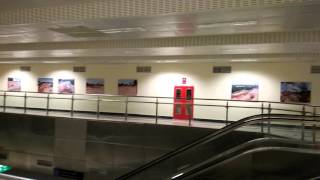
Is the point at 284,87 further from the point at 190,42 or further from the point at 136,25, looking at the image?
the point at 136,25

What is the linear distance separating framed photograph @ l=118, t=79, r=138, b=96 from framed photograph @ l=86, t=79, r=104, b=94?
1.05 m

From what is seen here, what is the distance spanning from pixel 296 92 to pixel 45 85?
1270 cm

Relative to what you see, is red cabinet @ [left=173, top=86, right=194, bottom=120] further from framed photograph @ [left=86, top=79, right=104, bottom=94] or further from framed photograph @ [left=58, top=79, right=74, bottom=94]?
framed photograph @ [left=58, top=79, right=74, bottom=94]

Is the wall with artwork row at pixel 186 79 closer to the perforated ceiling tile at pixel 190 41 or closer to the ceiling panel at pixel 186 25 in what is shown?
the perforated ceiling tile at pixel 190 41

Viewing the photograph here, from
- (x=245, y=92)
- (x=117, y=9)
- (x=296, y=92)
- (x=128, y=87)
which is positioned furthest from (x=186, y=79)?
(x=117, y=9)

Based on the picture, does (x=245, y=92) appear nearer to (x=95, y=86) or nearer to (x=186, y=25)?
(x=186, y=25)

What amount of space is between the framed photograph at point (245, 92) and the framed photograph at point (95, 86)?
660cm

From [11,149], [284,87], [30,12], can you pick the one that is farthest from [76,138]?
[284,87]

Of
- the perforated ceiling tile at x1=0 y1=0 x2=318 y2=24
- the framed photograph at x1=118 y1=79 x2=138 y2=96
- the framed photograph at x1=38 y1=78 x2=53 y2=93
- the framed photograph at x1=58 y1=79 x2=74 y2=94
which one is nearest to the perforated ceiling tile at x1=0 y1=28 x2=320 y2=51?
the perforated ceiling tile at x1=0 y1=0 x2=318 y2=24

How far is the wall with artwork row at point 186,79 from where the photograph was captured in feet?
38.4

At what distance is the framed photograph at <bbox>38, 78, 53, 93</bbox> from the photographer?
1628 centimetres

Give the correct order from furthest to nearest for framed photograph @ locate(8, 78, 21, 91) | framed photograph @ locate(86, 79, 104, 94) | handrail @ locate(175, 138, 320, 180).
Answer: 1. framed photograph @ locate(8, 78, 21, 91)
2. framed photograph @ locate(86, 79, 104, 94)
3. handrail @ locate(175, 138, 320, 180)

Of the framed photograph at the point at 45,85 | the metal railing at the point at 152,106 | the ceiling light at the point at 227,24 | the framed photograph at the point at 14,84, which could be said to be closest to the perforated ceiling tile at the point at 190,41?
the ceiling light at the point at 227,24

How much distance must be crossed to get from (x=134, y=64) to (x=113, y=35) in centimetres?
638
